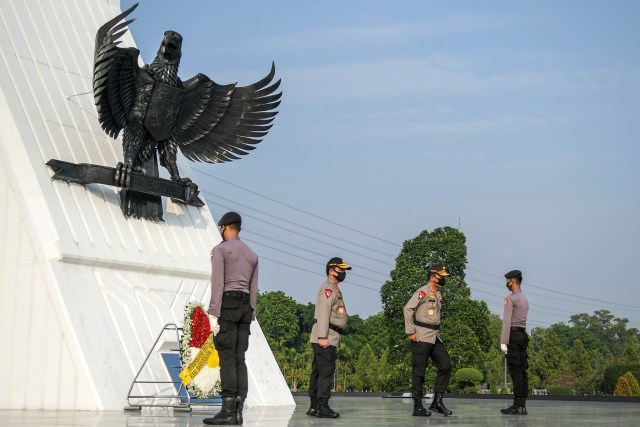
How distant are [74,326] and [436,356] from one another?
15.7 feet

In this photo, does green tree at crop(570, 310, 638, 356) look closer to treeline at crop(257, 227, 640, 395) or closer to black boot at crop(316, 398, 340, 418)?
treeline at crop(257, 227, 640, 395)

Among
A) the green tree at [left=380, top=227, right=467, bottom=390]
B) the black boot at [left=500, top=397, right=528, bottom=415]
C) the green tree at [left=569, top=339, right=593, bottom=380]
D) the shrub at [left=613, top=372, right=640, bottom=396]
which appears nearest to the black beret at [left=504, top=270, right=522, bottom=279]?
the black boot at [left=500, top=397, right=528, bottom=415]

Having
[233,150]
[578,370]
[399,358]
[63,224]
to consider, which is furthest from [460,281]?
[63,224]

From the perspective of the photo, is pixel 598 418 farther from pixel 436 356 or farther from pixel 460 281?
pixel 460 281

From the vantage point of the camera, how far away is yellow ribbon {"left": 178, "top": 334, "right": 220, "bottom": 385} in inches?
510

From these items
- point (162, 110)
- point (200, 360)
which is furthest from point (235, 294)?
point (162, 110)

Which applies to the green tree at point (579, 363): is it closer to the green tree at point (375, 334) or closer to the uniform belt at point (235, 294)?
the green tree at point (375, 334)

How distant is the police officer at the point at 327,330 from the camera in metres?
12.8

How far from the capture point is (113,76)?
14.8 m

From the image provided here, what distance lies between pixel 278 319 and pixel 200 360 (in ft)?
216

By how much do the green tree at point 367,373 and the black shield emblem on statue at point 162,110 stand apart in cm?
4950

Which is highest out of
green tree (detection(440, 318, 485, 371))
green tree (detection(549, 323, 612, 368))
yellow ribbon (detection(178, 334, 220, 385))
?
green tree (detection(549, 323, 612, 368))

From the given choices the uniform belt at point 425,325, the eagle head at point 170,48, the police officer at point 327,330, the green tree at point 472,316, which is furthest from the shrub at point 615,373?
the green tree at point 472,316

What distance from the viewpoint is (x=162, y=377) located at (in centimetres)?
1430
